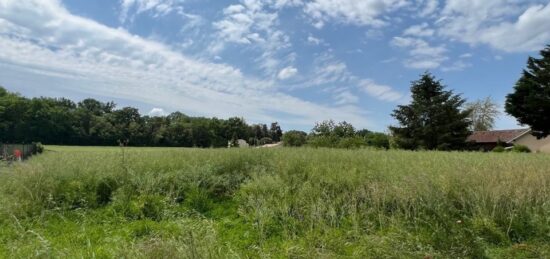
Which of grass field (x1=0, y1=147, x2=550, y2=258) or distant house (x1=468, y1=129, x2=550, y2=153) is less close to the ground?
distant house (x1=468, y1=129, x2=550, y2=153)

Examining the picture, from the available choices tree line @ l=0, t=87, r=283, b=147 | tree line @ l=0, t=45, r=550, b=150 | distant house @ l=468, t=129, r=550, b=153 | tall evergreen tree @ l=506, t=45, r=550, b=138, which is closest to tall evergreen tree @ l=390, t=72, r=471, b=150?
tree line @ l=0, t=45, r=550, b=150

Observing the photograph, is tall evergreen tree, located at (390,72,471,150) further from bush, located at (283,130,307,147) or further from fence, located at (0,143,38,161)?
fence, located at (0,143,38,161)

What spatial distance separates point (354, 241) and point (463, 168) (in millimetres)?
3689

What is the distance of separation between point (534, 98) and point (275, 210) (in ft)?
103

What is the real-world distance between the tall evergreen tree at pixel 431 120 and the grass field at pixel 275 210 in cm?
2911

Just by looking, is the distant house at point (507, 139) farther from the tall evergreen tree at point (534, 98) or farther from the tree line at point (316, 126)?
the tall evergreen tree at point (534, 98)

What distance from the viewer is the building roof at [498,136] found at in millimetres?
44872

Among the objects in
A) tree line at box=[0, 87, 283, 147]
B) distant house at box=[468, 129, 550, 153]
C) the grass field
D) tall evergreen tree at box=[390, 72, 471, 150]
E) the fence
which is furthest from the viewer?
tree line at box=[0, 87, 283, 147]

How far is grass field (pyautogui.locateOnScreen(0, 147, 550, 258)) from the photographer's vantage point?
4.27 m

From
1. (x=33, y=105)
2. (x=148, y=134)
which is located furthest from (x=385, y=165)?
(x=33, y=105)

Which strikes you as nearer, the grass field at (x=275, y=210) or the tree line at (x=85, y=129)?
the grass field at (x=275, y=210)

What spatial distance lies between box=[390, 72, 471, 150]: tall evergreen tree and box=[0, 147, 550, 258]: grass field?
29.1 m

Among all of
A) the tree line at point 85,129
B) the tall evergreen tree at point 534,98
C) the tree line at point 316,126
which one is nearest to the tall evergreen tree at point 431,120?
the tree line at point 316,126

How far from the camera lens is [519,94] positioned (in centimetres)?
3170
